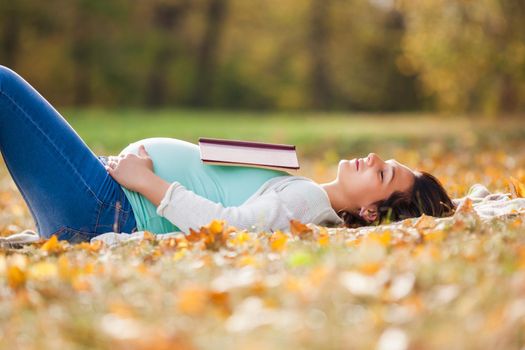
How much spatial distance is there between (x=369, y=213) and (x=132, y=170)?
124 centimetres

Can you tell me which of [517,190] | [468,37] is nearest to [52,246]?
[517,190]

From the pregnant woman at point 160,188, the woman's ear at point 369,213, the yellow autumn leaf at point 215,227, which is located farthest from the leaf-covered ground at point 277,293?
the woman's ear at point 369,213

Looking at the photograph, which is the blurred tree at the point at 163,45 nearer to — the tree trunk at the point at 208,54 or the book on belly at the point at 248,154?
the tree trunk at the point at 208,54

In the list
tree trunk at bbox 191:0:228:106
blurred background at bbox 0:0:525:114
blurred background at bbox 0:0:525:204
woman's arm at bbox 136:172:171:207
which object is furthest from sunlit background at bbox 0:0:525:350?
tree trunk at bbox 191:0:228:106

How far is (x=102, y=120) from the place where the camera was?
70.2 feet

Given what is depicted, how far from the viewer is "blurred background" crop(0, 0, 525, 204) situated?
17.2 meters

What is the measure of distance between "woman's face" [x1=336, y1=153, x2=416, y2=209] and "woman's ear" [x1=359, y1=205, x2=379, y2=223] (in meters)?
0.02

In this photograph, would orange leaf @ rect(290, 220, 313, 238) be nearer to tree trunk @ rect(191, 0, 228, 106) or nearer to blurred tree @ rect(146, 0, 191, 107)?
blurred tree @ rect(146, 0, 191, 107)

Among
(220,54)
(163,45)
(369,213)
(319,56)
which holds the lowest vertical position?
(319,56)

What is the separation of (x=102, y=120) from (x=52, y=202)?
58.3 feet

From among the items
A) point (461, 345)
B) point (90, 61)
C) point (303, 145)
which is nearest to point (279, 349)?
point (461, 345)

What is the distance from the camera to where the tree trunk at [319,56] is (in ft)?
128

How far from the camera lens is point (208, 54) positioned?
3722 cm

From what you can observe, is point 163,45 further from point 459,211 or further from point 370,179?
point 459,211
